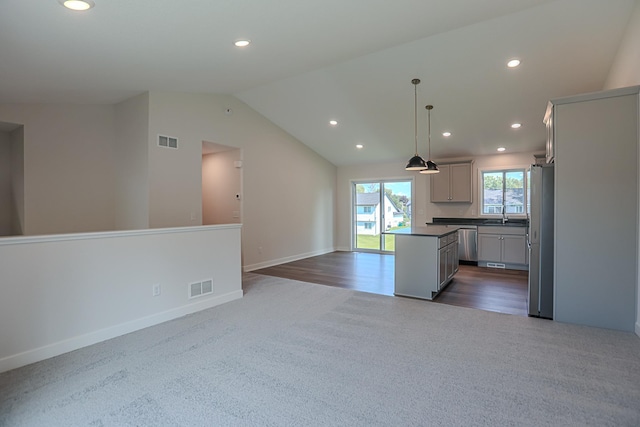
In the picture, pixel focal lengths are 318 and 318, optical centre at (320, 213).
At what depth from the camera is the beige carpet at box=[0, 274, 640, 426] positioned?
1.89 m

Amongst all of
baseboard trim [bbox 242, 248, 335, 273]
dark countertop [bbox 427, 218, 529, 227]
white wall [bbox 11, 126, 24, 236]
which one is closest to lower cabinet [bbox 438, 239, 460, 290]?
dark countertop [bbox 427, 218, 529, 227]

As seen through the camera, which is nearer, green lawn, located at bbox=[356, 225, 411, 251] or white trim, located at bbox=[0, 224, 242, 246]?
white trim, located at bbox=[0, 224, 242, 246]

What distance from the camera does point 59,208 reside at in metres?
4.54

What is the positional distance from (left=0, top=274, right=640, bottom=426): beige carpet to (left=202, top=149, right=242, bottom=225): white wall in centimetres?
310

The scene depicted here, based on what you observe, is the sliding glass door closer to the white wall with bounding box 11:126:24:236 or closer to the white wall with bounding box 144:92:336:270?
the white wall with bounding box 144:92:336:270

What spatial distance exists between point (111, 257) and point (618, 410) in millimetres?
4031

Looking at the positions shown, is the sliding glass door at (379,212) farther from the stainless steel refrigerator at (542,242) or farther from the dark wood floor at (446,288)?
the stainless steel refrigerator at (542,242)

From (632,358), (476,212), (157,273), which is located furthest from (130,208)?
(476,212)

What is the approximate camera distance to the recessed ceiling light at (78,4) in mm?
2192

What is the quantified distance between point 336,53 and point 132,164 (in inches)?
134

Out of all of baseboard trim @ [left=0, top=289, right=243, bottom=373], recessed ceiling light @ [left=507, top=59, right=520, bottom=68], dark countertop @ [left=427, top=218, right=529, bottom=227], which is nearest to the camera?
baseboard trim @ [left=0, top=289, right=243, bottom=373]

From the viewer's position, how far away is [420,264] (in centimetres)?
432

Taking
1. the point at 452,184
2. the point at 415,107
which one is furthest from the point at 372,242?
the point at 415,107

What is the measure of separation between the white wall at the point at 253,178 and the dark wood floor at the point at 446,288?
0.75 m
